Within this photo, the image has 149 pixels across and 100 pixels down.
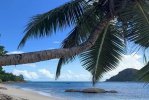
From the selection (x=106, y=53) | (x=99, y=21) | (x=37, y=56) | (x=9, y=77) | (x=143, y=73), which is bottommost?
(x=143, y=73)

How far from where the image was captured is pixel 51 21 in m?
10.4

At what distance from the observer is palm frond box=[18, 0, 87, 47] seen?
1026cm

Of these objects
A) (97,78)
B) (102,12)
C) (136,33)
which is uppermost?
(102,12)

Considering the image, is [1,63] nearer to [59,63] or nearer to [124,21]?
[124,21]

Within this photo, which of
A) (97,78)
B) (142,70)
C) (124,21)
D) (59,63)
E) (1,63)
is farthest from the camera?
(97,78)

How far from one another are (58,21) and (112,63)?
2.71m

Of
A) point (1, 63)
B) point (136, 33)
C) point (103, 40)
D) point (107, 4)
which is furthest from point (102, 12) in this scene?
point (1, 63)

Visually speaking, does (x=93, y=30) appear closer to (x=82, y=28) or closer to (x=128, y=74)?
(x=82, y=28)

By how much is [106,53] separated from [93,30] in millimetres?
3380

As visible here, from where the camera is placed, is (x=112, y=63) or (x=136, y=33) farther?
(x=112, y=63)

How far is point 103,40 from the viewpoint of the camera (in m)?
12.1

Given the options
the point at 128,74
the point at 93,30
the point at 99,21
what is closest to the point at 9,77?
the point at 128,74

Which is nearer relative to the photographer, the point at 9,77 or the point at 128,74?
the point at 128,74

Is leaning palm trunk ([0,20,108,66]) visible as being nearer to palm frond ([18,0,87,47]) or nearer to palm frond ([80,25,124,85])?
palm frond ([18,0,87,47])
